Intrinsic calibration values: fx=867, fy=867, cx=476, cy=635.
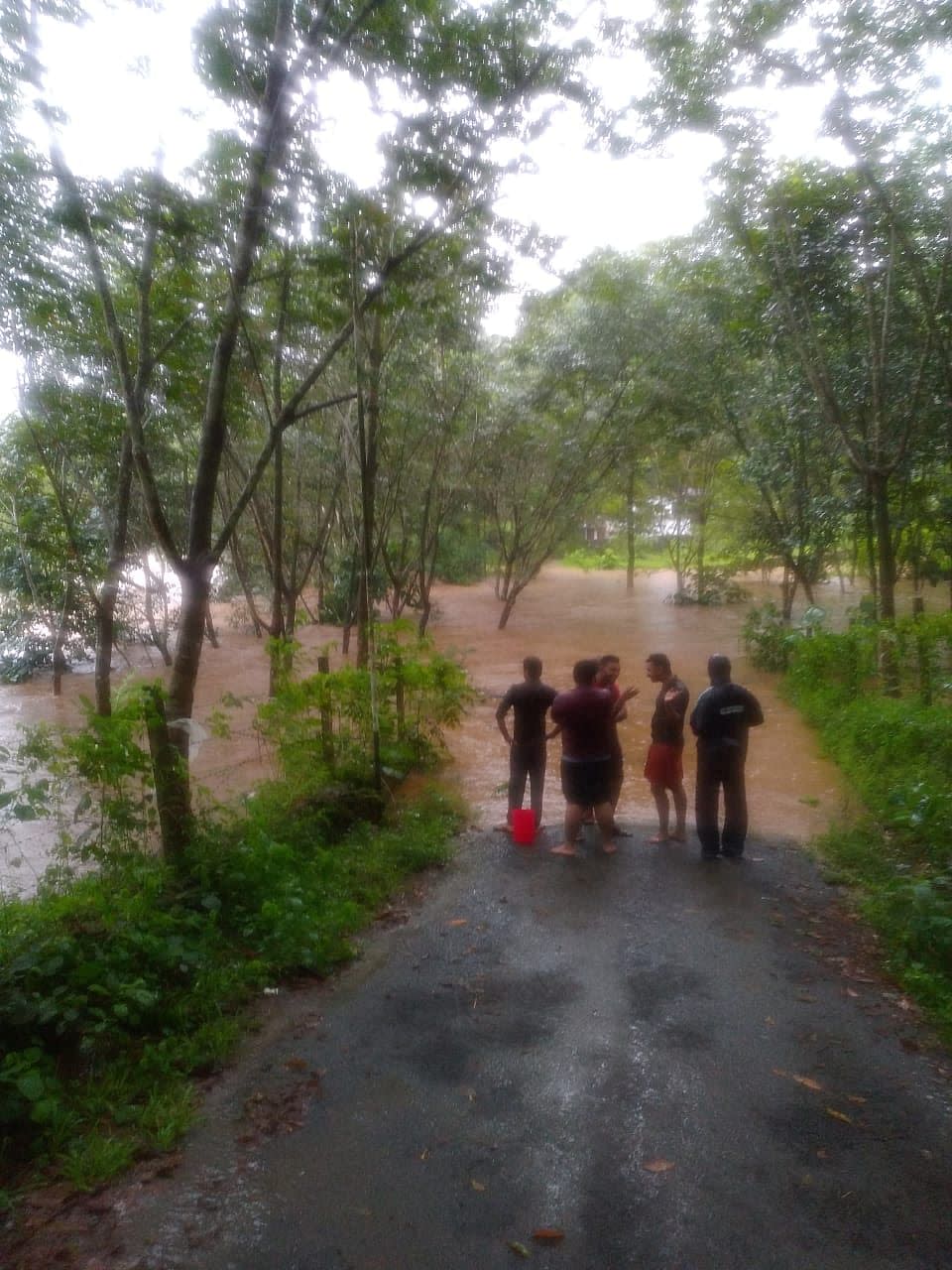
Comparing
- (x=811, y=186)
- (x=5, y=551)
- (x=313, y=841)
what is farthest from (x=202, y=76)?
(x=5, y=551)

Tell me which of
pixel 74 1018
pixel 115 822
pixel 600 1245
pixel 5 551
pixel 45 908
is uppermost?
pixel 5 551

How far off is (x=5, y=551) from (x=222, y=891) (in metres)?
14.5

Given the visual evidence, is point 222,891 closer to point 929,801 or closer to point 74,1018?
point 74,1018

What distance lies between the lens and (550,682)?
17172 millimetres

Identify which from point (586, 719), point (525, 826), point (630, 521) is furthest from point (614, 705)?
point (630, 521)

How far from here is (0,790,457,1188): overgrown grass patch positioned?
3562mm

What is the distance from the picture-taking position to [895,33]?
9.32 metres

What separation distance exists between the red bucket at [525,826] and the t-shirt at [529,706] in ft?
1.98

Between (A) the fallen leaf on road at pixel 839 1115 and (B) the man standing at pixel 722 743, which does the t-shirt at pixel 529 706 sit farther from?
(A) the fallen leaf on road at pixel 839 1115

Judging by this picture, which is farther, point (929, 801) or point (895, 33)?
point (895, 33)

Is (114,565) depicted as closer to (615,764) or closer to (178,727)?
(178,727)

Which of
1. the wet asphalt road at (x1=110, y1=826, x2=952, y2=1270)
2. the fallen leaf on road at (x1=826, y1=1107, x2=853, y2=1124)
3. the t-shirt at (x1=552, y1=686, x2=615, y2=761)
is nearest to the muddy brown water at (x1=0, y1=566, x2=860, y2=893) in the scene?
the t-shirt at (x1=552, y1=686, x2=615, y2=761)

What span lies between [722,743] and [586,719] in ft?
3.45

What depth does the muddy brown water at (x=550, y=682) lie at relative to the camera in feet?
28.6
